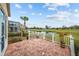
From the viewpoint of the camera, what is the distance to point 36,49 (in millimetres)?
3213

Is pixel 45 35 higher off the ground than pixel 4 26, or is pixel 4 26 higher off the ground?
pixel 4 26

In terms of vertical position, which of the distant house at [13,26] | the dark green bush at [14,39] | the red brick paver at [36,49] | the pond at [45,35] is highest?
the distant house at [13,26]

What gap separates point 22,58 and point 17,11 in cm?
80

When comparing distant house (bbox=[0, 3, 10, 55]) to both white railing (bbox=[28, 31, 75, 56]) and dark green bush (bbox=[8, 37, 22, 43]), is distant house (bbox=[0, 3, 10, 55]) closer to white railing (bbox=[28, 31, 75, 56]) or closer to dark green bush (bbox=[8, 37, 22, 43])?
dark green bush (bbox=[8, 37, 22, 43])

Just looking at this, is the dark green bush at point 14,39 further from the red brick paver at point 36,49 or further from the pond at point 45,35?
the pond at point 45,35

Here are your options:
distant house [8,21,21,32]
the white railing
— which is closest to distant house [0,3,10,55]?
distant house [8,21,21,32]

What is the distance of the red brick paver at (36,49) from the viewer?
3.20m

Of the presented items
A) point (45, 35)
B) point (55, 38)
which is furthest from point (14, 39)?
point (55, 38)

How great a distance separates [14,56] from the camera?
126 inches

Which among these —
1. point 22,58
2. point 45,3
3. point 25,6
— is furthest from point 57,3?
point 22,58

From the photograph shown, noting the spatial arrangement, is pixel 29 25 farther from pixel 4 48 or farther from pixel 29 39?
pixel 4 48

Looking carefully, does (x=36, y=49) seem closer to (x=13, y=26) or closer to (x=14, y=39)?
(x=14, y=39)

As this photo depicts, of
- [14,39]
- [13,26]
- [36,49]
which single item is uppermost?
[13,26]

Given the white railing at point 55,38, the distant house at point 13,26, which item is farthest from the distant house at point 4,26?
the white railing at point 55,38
